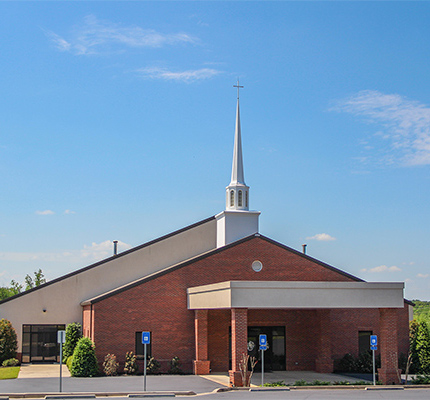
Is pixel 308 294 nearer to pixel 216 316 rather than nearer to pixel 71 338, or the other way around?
pixel 216 316

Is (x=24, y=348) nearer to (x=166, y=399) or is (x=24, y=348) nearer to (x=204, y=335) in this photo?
(x=204, y=335)

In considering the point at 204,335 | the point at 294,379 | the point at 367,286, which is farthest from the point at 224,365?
the point at 367,286

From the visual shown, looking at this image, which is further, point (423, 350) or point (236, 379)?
point (423, 350)

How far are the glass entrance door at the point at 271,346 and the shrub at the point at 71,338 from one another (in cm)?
1130

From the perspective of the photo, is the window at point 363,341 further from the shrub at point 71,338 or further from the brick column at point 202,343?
the shrub at point 71,338

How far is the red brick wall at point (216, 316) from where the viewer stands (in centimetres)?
3381

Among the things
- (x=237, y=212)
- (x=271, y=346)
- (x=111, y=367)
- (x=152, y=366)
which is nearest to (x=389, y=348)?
(x=271, y=346)

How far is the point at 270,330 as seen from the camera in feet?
118

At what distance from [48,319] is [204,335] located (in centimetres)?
1249

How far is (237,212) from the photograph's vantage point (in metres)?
40.8

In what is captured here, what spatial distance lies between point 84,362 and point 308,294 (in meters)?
11.7

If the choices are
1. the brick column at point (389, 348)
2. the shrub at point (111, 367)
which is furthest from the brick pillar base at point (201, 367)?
the brick column at point (389, 348)

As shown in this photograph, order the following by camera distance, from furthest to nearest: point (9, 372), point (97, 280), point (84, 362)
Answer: point (97, 280) < point (9, 372) < point (84, 362)

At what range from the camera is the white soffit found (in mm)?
28531
